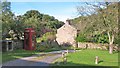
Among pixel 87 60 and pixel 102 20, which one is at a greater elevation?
pixel 102 20

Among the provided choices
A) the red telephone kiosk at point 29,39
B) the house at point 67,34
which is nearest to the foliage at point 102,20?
the red telephone kiosk at point 29,39

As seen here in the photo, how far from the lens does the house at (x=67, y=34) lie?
2158 inches

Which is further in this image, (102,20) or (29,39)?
(29,39)

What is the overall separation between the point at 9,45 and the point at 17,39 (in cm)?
490

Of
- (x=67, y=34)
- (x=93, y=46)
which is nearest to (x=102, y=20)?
(x=93, y=46)

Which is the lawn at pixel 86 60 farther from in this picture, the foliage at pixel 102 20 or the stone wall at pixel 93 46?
the stone wall at pixel 93 46

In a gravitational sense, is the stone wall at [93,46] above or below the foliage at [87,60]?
above

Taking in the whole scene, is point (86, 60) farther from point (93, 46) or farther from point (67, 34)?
point (67, 34)

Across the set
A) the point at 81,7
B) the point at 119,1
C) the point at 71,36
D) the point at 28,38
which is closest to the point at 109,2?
the point at 119,1

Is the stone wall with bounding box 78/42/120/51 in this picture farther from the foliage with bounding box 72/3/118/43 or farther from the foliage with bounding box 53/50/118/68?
the foliage with bounding box 53/50/118/68

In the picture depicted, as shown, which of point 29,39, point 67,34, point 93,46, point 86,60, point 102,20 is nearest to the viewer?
point 86,60

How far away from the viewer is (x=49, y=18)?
80.7 metres

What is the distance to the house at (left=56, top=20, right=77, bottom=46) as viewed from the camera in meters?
54.8

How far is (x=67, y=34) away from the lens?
57.7 m
